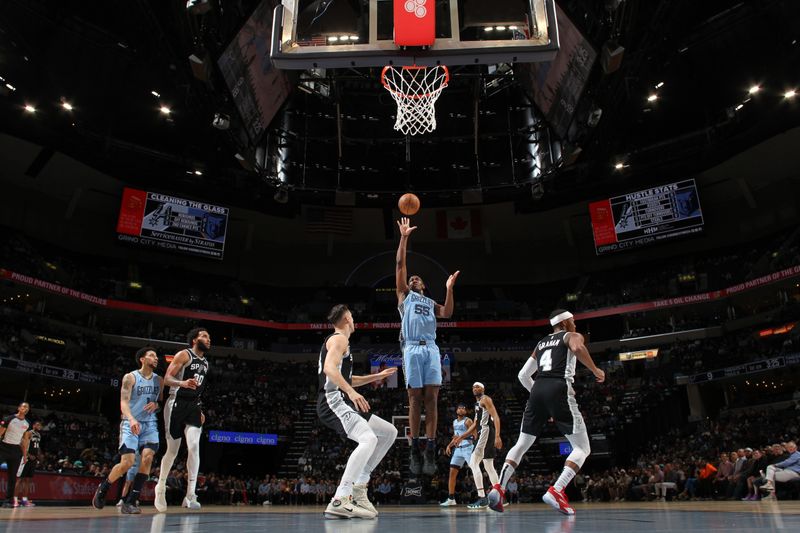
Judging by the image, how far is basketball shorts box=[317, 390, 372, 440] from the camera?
17.8 ft

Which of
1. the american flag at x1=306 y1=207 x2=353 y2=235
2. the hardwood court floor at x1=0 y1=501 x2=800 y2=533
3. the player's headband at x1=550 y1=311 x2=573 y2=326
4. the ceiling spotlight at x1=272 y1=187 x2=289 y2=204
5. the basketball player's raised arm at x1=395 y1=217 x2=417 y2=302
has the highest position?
the american flag at x1=306 y1=207 x2=353 y2=235

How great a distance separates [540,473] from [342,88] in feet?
57.2

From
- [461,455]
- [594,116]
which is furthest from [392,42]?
[594,116]

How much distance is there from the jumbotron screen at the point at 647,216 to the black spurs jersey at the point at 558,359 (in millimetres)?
23448

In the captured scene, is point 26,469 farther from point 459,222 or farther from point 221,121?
point 459,222

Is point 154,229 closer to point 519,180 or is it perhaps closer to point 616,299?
point 519,180

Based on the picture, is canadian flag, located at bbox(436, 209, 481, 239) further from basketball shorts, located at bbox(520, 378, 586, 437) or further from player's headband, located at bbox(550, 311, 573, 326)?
basketball shorts, located at bbox(520, 378, 586, 437)

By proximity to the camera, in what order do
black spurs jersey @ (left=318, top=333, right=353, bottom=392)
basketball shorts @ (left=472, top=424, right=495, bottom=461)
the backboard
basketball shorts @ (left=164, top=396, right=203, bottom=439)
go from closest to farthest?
black spurs jersey @ (left=318, top=333, right=353, bottom=392), basketball shorts @ (left=164, top=396, right=203, bottom=439), the backboard, basketball shorts @ (left=472, top=424, right=495, bottom=461)

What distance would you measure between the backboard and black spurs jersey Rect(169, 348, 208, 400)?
4.26 meters

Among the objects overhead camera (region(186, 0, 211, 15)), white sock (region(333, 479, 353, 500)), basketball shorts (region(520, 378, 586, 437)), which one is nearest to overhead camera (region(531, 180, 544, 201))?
overhead camera (region(186, 0, 211, 15))

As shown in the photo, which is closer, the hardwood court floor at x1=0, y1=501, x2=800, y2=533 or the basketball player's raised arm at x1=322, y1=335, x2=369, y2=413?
the hardwood court floor at x1=0, y1=501, x2=800, y2=533

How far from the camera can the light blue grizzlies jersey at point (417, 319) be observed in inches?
300

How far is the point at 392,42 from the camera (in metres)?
8.65

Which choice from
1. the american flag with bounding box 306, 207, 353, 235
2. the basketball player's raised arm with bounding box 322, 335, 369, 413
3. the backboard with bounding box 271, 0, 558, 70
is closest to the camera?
the basketball player's raised arm with bounding box 322, 335, 369, 413
